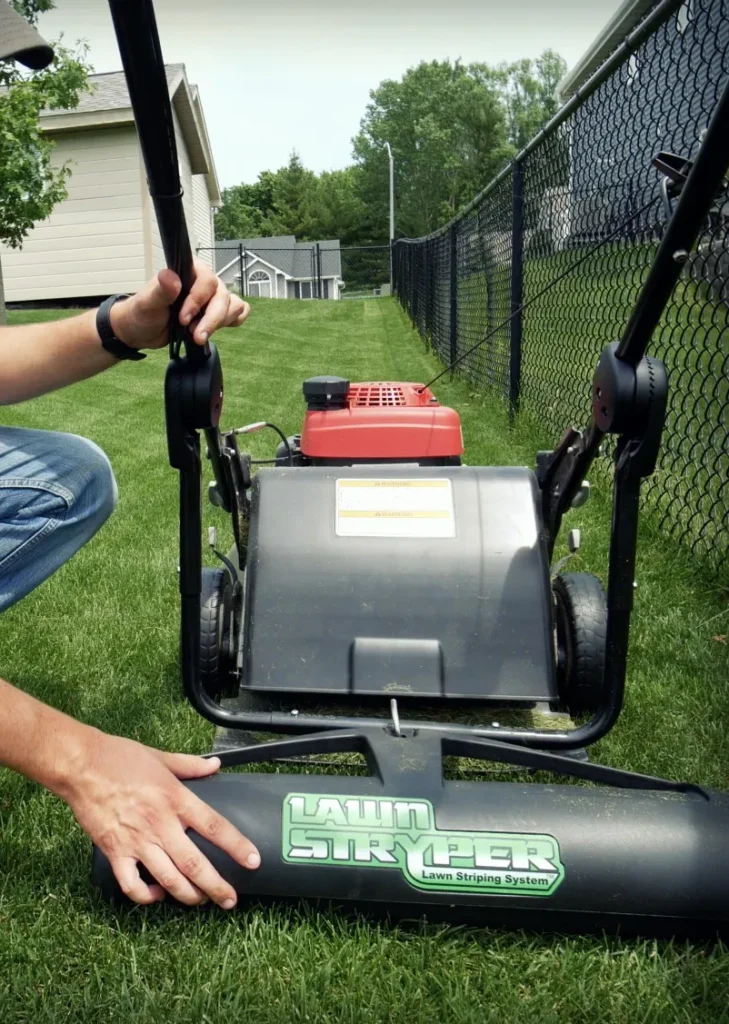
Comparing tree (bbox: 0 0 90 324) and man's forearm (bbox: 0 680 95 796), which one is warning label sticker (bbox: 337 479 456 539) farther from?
tree (bbox: 0 0 90 324)

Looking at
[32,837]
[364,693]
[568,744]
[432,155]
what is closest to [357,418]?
[364,693]

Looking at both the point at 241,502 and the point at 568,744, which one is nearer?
the point at 568,744

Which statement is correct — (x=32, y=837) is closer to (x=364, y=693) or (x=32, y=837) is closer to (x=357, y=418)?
(x=364, y=693)

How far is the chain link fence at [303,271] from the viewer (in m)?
40.2

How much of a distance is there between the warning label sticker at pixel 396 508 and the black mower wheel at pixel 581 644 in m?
0.31

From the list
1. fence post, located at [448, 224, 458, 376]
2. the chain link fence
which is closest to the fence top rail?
fence post, located at [448, 224, 458, 376]

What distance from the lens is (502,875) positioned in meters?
1.24

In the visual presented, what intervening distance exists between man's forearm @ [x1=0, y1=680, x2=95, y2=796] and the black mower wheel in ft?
3.47

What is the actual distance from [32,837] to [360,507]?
0.90 meters

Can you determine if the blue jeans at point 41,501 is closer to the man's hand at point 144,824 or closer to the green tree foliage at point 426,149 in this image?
the man's hand at point 144,824

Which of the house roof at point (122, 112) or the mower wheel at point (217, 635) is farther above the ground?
the house roof at point (122, 112)

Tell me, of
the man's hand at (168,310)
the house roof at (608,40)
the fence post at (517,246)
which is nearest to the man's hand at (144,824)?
the man's hand at (168,310)

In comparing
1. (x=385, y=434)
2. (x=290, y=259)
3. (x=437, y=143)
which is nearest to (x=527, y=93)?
(x=437, y=143)

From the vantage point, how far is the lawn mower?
1247 millimetres
